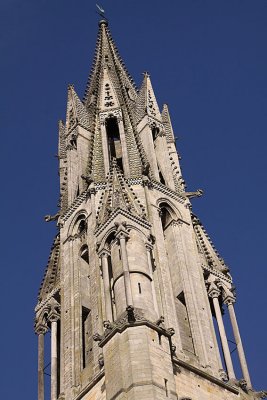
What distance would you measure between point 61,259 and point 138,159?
4407 millimetres

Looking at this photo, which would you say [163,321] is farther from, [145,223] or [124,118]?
[124,118]

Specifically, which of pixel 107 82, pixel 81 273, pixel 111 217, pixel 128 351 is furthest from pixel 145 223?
pixel 107 82

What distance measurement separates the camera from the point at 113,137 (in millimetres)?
36375

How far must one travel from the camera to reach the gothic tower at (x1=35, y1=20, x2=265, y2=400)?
2441 cm

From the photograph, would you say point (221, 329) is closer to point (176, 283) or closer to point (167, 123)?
point (176, 283)

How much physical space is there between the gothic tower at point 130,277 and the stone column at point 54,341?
1.6 inches

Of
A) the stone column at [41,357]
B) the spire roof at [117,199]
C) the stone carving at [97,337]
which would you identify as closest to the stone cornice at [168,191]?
the spire roof at [117,199]

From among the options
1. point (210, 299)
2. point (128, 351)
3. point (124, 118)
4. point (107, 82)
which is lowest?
point (128, 351)

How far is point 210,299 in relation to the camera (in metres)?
30.7

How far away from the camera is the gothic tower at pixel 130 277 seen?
24406 mm

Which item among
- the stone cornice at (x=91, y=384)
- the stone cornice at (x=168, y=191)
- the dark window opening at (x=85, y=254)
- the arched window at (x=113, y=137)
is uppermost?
the arched window at (x=113, y=137)

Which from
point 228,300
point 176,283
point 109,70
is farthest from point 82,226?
point 109,70

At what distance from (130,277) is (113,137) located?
1119cm

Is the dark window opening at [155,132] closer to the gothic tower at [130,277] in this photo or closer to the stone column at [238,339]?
the gothic tower at [130,277]
